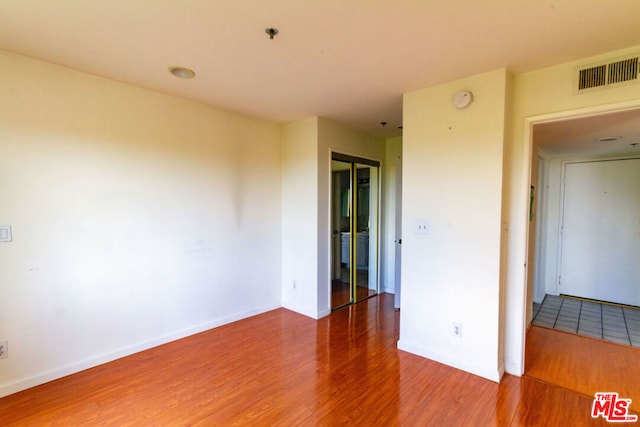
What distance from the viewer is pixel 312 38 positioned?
193 centimetres

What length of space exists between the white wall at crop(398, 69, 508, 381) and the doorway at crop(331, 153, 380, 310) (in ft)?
4.61

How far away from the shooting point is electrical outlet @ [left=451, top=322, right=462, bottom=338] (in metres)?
2.60

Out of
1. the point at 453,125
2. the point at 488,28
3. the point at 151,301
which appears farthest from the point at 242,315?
the point at 488,28

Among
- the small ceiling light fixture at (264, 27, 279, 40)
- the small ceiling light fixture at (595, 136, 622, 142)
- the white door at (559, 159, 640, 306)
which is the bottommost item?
the white door at (559, 159, 640, 306)

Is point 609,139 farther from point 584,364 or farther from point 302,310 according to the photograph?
point 302,310

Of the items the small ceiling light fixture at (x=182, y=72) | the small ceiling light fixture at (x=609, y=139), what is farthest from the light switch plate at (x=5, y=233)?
the small ceiling light fixture at (x=609, y=139)

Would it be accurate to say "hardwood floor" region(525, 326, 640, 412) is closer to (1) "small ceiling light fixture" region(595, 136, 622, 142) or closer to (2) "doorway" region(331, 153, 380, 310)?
(2) "doorway" region(331, 153, 380, 310)

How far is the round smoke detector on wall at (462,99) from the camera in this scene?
8.11 ft

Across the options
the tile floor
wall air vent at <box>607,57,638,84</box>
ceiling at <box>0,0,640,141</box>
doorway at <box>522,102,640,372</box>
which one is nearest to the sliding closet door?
ceiling at <box>0,0,640,141</box>

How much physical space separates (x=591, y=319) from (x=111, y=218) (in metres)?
5.58

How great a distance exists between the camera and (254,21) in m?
1.76

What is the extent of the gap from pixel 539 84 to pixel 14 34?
3.69m

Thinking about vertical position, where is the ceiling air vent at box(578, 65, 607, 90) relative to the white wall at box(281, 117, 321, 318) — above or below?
above

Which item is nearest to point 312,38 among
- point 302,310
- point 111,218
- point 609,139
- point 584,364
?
point 111,218
